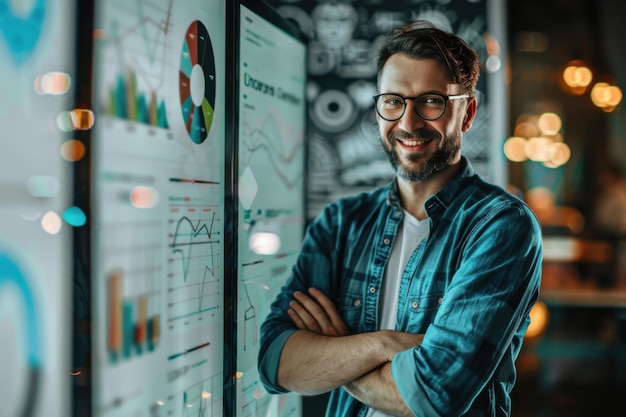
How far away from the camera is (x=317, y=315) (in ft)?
7.07

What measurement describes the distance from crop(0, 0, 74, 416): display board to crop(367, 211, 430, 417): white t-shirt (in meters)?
1.00

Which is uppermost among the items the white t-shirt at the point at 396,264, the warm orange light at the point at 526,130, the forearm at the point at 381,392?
the warm orange light at the point at 526,130

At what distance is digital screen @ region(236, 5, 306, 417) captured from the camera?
2.42 metres

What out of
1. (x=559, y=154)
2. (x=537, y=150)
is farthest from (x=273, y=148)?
(x=559, y=154)

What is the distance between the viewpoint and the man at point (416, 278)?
1.85 metres

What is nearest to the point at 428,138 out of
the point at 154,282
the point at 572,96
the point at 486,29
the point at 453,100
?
the point at 453,100

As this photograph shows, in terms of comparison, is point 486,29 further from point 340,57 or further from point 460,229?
point 460,229

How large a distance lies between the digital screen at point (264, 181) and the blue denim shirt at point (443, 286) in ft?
0.91

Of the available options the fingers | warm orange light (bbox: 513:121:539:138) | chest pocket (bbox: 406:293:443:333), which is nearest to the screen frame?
the fingers

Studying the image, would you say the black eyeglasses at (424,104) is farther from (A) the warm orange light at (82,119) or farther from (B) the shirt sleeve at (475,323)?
(A) the warm orange light at (82,119)

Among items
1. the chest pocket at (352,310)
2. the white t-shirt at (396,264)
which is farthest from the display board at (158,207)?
the white t-shirt at (396,264)

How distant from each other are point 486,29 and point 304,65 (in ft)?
3.19

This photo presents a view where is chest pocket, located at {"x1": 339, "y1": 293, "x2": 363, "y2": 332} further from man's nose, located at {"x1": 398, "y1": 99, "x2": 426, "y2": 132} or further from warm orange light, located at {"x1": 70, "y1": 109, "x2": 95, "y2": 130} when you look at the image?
warm orange light, located at {"x1": 70, "y1": 109, "x2": 95, "y2": 130}

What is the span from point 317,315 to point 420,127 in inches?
25.6
